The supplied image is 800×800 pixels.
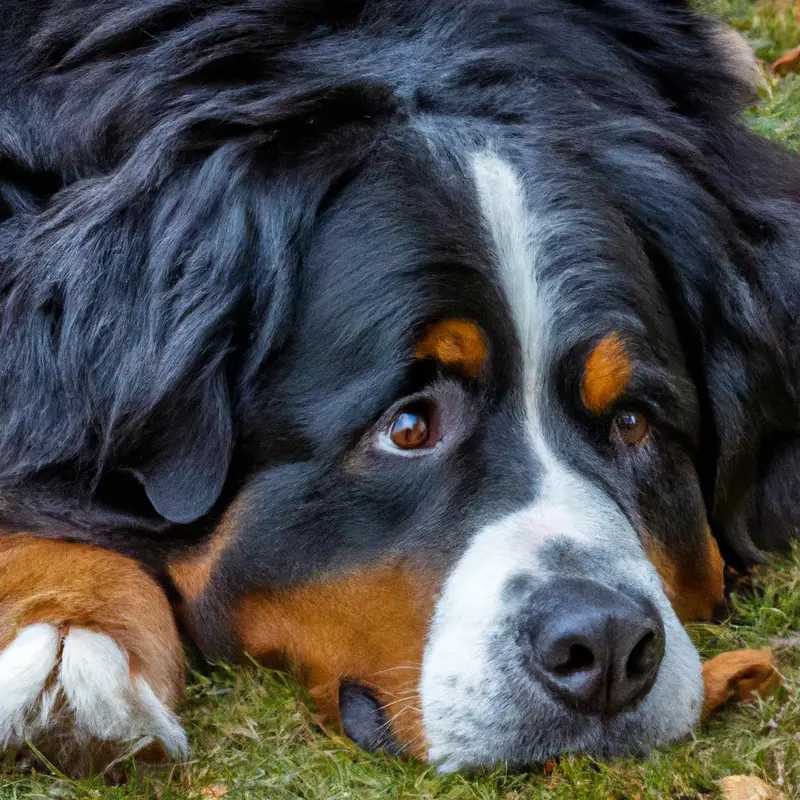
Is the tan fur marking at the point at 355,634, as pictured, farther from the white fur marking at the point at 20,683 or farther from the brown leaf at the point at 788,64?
the brown leaf at the point at 788,64

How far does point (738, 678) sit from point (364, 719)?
2.85 feet

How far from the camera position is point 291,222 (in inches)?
125

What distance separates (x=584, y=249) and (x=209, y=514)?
1.13m

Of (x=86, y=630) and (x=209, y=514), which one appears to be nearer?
(x=86, y=630)

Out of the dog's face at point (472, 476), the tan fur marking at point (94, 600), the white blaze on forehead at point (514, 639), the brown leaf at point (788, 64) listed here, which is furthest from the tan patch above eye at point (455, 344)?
the brown leaf at point (788, 64)

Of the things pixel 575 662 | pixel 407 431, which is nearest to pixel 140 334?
pixel 407 431

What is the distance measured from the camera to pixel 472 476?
9.78 ft

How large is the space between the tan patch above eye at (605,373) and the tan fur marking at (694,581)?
1.25ft

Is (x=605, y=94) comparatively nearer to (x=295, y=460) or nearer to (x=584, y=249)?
(x=584, y=249)

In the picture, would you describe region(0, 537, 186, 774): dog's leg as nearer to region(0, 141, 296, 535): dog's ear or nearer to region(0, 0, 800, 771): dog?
region(0, 0, 800, 771): dog

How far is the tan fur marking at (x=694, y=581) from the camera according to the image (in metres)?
3.25

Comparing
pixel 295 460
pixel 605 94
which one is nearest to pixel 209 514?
pixel 295 460

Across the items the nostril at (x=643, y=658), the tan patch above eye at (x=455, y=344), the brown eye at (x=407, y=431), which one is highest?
the tan patch above eye at (x=455, y=344)

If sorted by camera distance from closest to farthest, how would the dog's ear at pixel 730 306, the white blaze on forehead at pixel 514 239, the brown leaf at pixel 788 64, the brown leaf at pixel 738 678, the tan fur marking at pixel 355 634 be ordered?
1. the tan fur marking at pixel 355 634
2. the brown leaf at pixel 738 678
3. the white blaze on forehead at pixel 514 239
4. the dog's ear at pixel 730 306
5. the brown leaf at pixel 788 64
